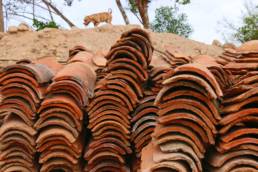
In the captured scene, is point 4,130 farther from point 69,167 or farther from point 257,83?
point 257,83

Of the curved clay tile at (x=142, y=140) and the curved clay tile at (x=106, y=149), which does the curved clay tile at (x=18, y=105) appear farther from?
the curved clay tile at (x=142, y=140)

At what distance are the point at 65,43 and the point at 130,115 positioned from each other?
5.57 metres

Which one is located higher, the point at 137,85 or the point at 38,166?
the point at 137,85

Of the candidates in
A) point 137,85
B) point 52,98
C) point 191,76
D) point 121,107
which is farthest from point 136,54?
point 191,76

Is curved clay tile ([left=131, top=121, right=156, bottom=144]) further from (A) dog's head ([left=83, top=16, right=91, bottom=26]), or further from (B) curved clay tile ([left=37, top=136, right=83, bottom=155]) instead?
(A) dog's head ([left=83, top=16, right=91, bottom=26])

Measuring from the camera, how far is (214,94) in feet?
9.55

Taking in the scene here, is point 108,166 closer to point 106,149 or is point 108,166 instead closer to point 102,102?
point 106,149

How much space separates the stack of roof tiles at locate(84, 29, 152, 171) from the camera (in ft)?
12.0

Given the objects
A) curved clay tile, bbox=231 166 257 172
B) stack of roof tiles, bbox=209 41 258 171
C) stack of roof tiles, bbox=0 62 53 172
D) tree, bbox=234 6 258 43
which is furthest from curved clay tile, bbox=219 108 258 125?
tree, bbox=234 6 258 43

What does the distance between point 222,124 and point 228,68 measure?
3.98 feet

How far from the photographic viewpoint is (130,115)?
3.80 meters

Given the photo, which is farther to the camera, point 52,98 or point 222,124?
point 52,98

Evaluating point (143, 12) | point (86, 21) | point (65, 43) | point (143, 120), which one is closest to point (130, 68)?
point (143, 120)

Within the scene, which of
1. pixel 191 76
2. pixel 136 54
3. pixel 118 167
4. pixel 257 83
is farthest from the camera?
pixel 136 54
